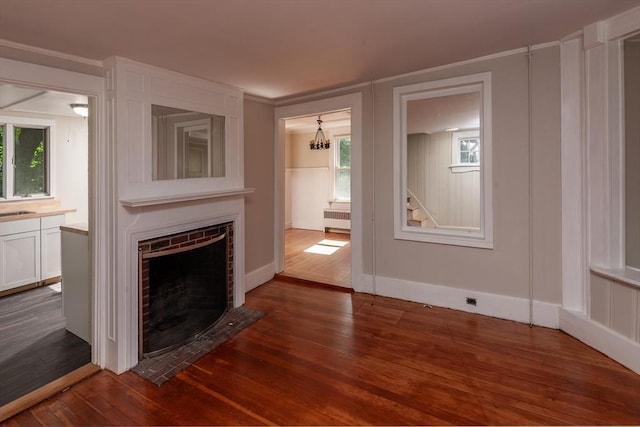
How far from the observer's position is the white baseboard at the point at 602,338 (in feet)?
7.30

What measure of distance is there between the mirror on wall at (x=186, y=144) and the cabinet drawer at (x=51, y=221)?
267 centimetres

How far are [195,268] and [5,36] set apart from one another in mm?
2141

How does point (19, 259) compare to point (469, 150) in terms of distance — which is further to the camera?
point (19, 259)

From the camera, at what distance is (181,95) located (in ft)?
9.43

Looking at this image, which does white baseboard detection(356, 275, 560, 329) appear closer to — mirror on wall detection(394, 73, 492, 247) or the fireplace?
mirror on wall detection(394, 73, 492, 247)

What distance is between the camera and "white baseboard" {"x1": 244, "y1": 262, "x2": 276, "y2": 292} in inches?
157

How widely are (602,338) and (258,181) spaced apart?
3603mm

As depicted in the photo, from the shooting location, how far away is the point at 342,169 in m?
7.78

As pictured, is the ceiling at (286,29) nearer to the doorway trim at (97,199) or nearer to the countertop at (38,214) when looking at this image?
the doorway trim at (97,199)

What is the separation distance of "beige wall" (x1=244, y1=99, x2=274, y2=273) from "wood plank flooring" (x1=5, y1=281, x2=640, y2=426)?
133 centimetres

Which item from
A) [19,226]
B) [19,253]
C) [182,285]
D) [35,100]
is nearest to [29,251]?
[19,253]

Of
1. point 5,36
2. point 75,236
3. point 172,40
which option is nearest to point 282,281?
point 75,236

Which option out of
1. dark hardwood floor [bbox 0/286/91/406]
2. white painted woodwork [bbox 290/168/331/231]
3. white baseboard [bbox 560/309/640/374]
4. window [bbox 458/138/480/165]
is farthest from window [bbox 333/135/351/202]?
dark hardwood floor [bbox 0/286/91/406]

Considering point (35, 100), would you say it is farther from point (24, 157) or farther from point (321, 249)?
point (321, 249)
